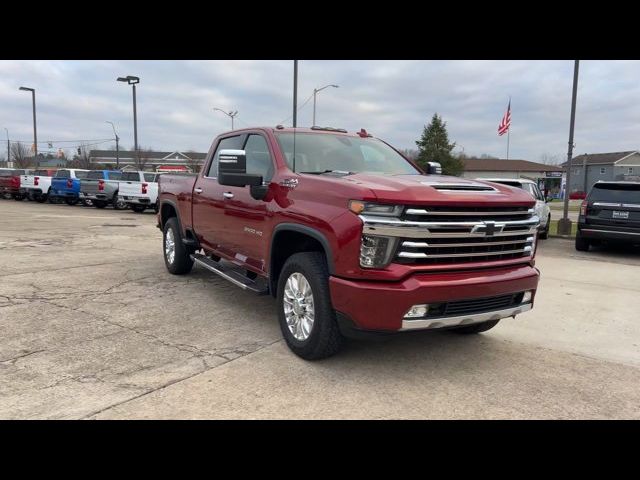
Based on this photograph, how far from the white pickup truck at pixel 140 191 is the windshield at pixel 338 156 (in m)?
16.6

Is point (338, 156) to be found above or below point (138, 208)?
above

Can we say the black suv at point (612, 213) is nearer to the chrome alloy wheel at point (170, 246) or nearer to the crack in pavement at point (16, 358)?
the chrome alloy wheel at point (170, 246)

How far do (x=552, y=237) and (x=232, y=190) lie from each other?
503 inches

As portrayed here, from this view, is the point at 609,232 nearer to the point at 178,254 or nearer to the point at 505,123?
the point at 178,254

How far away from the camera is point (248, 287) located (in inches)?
195

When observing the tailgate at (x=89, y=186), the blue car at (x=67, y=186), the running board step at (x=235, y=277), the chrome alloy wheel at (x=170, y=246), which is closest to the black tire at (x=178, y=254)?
the chrome alloy wheel at (x=170, y=246)

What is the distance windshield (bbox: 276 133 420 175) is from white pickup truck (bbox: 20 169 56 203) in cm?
2433

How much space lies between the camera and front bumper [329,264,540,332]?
3531 mm

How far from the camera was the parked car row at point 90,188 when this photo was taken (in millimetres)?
20906

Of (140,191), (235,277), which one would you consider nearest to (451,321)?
(235,277)

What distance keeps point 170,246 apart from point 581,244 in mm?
9479

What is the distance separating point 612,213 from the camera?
10.9 metres
